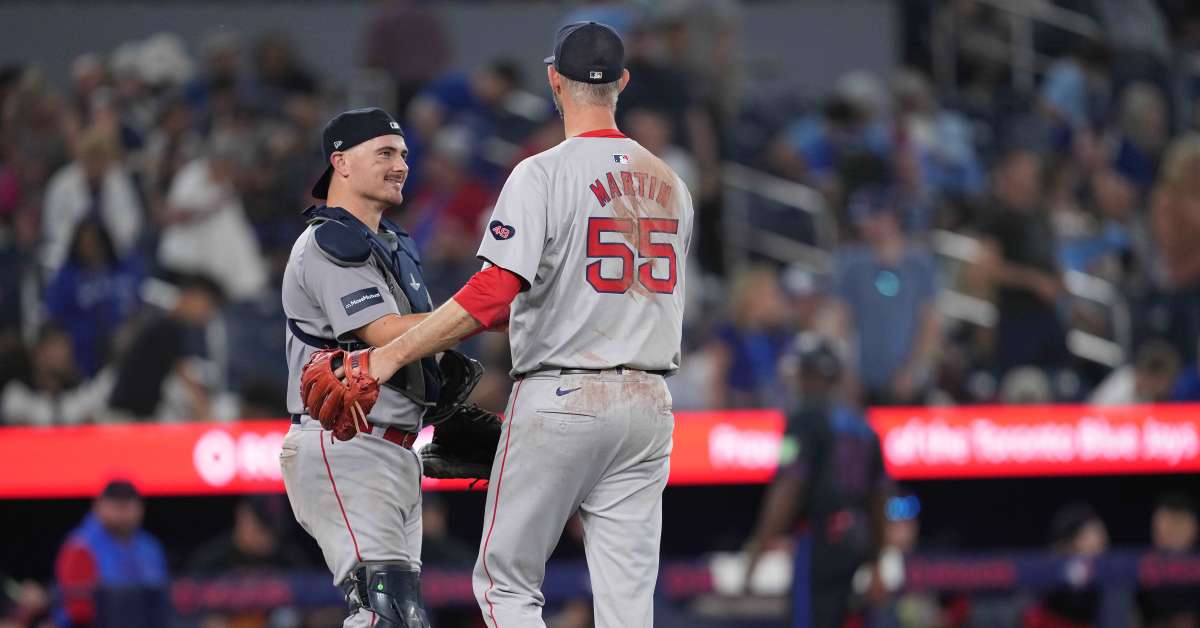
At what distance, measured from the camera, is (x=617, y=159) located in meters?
4.33

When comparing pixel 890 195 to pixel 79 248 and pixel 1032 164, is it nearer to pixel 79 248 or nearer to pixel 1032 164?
pixel 1032 164

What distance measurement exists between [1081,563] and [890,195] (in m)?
2.68

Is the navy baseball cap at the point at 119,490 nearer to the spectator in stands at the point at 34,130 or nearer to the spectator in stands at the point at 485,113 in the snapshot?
the spectator in stands at the point at 34,130

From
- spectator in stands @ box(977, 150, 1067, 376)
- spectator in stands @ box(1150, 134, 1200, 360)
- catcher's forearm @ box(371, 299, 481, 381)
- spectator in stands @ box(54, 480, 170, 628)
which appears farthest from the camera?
spectator in stands @ box(977, 150, 1067, 376)

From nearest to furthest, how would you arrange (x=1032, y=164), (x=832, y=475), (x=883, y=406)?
(x=832, y=475), (x=883, y=406), (x=1032, y=164)

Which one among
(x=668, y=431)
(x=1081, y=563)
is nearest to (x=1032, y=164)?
(x=1081, y=563)

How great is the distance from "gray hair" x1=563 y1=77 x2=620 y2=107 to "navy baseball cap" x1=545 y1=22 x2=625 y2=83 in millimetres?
21

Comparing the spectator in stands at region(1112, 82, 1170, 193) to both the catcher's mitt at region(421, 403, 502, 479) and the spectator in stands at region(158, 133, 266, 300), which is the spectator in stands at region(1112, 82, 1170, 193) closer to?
the spectator in stands at region(158, 133, 266, 300)

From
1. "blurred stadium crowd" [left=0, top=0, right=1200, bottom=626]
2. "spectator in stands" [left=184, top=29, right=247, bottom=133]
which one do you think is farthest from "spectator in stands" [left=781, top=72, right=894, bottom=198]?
"spectator in stands" [left=184, top=29, right=247, bottom=133]

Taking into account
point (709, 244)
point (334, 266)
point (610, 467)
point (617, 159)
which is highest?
point (709, 244)

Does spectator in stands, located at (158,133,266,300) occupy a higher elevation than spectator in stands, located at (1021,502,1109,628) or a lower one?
higher

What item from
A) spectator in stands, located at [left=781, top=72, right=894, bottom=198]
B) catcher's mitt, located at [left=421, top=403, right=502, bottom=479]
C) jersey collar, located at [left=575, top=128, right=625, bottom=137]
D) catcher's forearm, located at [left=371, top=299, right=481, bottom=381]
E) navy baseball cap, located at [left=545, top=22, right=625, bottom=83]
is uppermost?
spectator in stands, located at [left=781, top=72, right=894, bottom=198]

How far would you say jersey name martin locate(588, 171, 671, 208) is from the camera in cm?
428

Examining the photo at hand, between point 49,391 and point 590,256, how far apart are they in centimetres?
566
